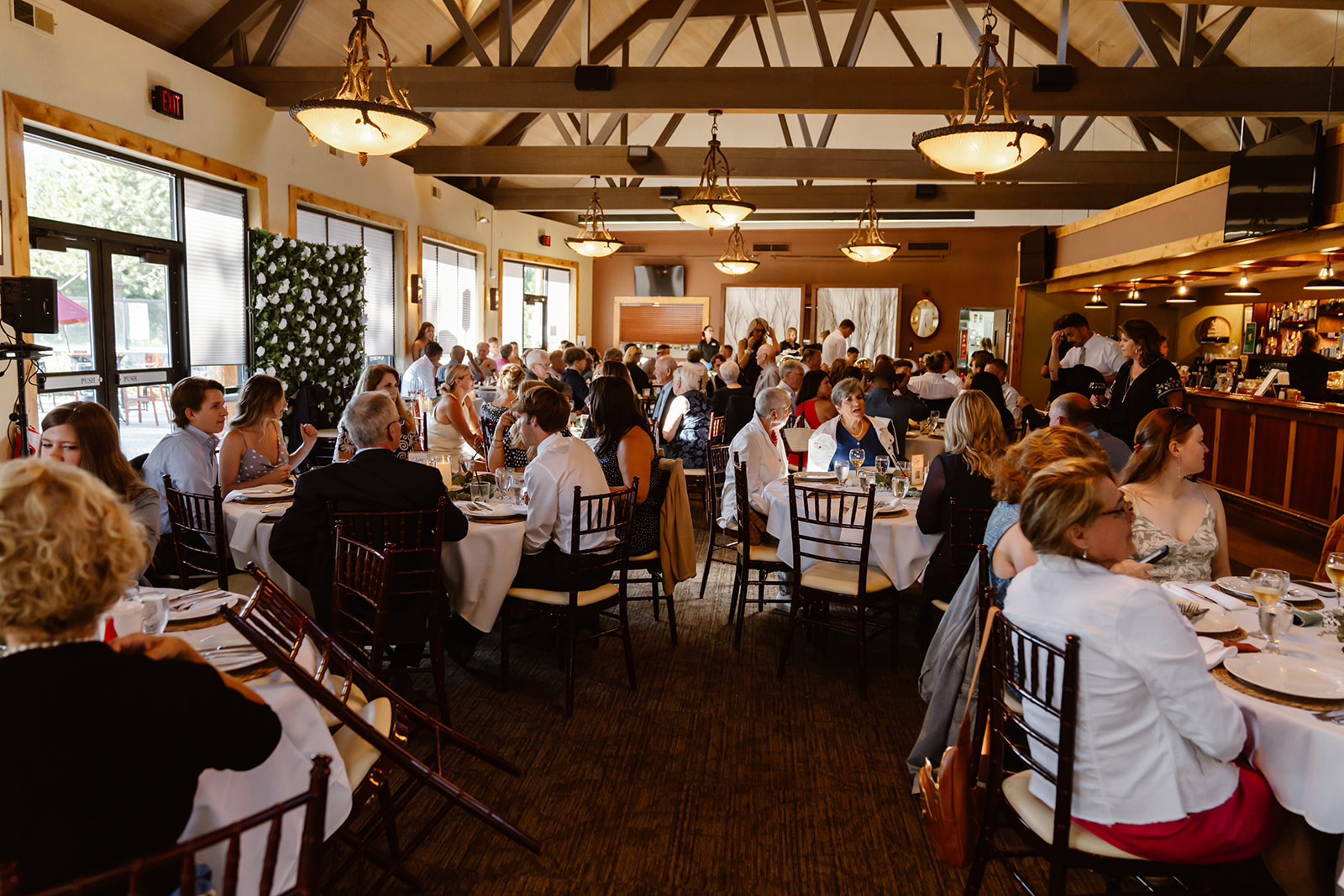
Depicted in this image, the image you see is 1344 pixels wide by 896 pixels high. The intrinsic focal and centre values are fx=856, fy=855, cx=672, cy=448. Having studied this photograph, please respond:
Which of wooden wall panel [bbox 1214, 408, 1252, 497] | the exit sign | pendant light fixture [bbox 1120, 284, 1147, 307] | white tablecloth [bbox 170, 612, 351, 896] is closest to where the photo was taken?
white tablecloth [bbox 170, 612, 351, 896]

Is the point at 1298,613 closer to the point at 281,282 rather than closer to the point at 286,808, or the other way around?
the point at 286,808

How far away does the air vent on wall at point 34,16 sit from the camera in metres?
4.92

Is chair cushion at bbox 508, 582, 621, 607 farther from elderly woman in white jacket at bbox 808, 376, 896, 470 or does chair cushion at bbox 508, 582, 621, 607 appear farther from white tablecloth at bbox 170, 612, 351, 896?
elderly woman in white jacket at bbox 808, 376, 896, 470

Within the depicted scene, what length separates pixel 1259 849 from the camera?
203 cm

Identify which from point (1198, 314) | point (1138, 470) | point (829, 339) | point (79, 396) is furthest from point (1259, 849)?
point (1198, 314)

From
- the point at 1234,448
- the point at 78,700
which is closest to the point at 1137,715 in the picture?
the point at 78,700

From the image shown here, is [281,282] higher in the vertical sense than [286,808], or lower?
higher

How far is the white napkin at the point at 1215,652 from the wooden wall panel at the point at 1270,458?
7.10 m

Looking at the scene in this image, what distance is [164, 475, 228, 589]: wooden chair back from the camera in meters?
3.53

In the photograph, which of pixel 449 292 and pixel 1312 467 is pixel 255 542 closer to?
pixel 1312 467

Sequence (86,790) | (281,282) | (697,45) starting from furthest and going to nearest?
(697,45) < (281,282) < (86,790)

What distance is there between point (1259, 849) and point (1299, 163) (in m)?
6.72

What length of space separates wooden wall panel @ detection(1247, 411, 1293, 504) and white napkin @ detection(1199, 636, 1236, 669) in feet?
23.3

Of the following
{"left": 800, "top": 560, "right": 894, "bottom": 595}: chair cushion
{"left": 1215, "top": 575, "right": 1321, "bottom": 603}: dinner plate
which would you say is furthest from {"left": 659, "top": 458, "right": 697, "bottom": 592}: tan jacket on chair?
{"left": 1215, "top": 575, "right": 1321, "bottom": 603}: dinner plate
